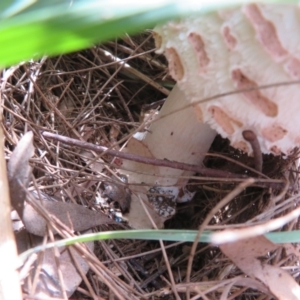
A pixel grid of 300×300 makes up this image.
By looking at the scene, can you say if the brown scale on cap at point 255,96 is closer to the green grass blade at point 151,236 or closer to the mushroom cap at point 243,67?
the mushroom cap at point 243,67

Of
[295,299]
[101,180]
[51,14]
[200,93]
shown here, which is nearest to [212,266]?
[295,299]

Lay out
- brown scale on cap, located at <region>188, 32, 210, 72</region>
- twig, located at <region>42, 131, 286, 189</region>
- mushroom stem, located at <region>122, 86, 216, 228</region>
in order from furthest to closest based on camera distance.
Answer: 1. mushroom stem, located at <region>122, 86, 216, 228</region>
2. twig, located at <region>42, 131, 286, 189</region>
3. brown scale on cap, located at <region>188, 32, 210, 72</region>

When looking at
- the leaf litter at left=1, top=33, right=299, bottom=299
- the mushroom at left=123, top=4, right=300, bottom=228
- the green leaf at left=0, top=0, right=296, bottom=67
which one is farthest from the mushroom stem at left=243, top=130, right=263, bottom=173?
the green leaf at left=0, top=0, right=296, bottom=67

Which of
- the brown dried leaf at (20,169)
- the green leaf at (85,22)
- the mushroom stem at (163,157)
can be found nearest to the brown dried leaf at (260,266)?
the mushroom stem at (163,157)

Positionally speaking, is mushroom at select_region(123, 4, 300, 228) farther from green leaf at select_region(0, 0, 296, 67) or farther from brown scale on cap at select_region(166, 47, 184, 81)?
green leaf at select_region(0, 0, 296, 67)

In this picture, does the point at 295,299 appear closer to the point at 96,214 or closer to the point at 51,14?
the point at 96,214

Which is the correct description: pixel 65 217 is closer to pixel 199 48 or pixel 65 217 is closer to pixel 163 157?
pixel 163 157
